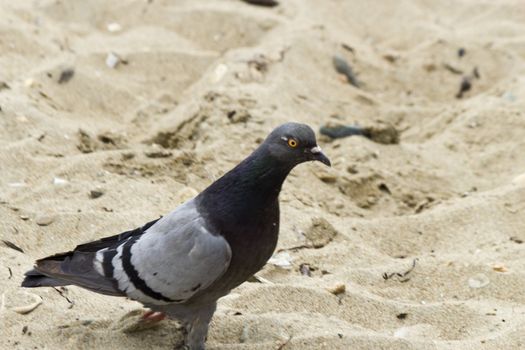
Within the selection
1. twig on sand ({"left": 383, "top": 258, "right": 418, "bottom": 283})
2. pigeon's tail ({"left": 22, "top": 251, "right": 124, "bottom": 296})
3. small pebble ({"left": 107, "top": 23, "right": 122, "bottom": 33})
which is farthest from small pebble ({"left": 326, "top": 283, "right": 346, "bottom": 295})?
small pebble ({"left": 107, "top": 23, "right": 122, "bottom": 33})

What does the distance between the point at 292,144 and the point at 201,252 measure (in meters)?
0.51

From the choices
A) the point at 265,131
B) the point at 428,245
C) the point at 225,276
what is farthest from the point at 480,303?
the point at 265,131

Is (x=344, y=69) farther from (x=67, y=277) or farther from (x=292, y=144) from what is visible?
(x=67, y=277)

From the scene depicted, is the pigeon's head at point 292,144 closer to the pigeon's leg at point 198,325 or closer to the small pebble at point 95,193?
the pigeon's leg at point 198,325

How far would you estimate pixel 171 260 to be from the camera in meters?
2.97

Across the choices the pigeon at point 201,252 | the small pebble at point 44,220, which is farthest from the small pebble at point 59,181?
the pigeon at point 201,252

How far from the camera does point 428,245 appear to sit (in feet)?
13.8

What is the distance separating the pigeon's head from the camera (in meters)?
3.04

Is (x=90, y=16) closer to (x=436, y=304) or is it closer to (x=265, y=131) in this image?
(x=265, y=131)

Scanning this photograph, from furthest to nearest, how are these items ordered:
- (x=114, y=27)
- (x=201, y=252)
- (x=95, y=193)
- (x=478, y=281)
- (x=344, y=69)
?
(x=114, y=27)
(x=344, y=69)
(x=95, y=193)
(x=478, y=281)
(x=201, y=252)

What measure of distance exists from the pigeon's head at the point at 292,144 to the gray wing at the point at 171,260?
364 millimetres

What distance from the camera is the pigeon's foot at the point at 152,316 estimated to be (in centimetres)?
320

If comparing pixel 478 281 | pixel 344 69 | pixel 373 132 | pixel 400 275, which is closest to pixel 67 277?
pixel 400 275

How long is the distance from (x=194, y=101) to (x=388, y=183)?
133 centimetres
